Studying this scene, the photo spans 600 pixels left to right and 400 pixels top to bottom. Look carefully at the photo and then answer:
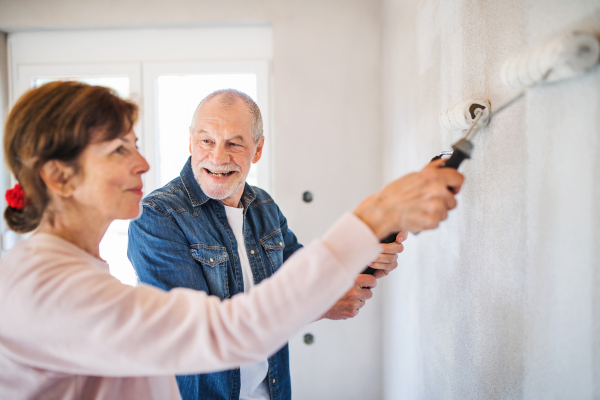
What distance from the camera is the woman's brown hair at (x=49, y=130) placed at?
0.67m

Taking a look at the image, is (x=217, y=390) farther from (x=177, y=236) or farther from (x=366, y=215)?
(x=366, y=215)

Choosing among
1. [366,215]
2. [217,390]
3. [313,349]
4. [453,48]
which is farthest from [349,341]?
[366,215]

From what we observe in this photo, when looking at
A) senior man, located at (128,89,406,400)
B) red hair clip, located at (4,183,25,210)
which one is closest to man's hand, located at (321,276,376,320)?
senior man, located at (128,89,406,400)

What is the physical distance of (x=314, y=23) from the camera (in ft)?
8.14

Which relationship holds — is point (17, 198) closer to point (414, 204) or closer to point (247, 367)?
point (414, 204)

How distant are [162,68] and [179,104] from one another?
10.1 inches

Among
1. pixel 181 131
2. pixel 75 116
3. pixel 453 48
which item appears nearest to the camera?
pixel 75 116

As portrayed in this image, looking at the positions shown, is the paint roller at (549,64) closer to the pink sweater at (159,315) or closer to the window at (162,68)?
the pink sweater at (159,315)

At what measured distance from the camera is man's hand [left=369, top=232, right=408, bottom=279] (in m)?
1.03

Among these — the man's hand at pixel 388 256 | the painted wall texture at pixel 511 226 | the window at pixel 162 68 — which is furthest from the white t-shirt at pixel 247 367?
the window at pixel 162 68

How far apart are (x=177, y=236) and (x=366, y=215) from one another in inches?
28.5

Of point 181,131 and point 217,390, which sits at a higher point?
point 181,131

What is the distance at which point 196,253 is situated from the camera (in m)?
1.19

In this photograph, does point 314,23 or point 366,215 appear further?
point 314,23
